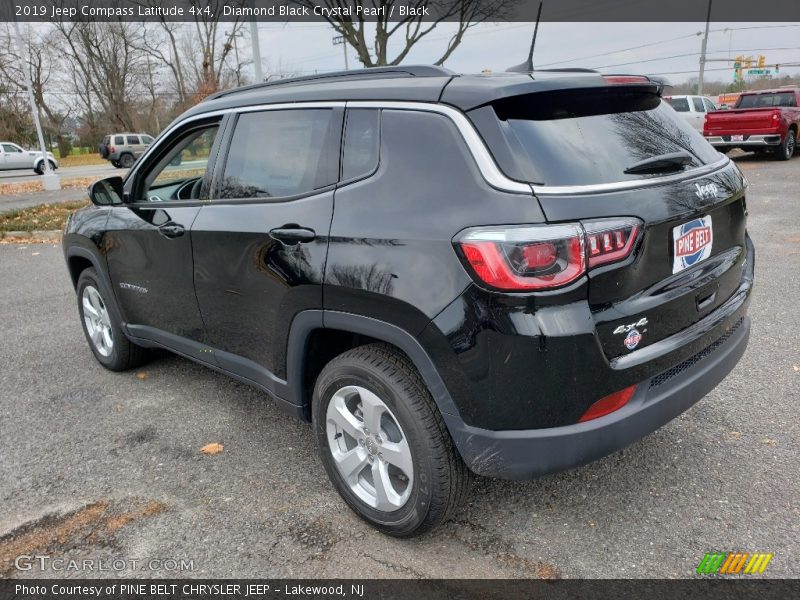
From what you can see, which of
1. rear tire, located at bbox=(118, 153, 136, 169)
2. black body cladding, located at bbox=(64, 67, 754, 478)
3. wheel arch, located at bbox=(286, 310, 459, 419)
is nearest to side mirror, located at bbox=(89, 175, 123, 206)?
black body cladding, located at bbox=(64, 67, 754, 478)

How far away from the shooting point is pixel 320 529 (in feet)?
8.61

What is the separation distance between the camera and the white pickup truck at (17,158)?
2939 cm

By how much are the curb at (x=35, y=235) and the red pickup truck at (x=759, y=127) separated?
48.4 ft

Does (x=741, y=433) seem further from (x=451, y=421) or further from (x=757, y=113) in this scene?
(x=757, y=113)

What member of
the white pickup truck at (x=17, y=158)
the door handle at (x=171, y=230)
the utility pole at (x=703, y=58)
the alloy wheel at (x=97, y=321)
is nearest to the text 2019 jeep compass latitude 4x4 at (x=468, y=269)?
the door handle at (x=171, y=230)

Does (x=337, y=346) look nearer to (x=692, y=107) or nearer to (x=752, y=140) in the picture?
(x=752, y=140)

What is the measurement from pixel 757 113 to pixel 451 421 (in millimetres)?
16164

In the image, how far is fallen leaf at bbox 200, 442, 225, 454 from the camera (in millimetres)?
3298

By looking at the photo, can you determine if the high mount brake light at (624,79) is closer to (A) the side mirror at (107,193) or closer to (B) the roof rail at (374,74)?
(B) the roof rail at (374,74)

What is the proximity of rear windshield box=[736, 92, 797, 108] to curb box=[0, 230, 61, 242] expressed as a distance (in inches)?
659

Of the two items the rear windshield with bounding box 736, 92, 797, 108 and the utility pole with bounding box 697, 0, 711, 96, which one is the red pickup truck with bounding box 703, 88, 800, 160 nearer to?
the rear windshield with bounding box 736, 92, 797, 108

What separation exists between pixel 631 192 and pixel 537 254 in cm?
47

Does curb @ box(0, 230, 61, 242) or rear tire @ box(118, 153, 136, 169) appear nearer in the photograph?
curb @ box(0, 230, 61, 242)

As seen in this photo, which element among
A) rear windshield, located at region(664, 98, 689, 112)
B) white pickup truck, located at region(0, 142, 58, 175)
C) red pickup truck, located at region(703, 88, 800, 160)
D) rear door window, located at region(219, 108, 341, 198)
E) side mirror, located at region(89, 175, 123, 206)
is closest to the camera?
rear door window, located at region(219, 108, 341, 198)
